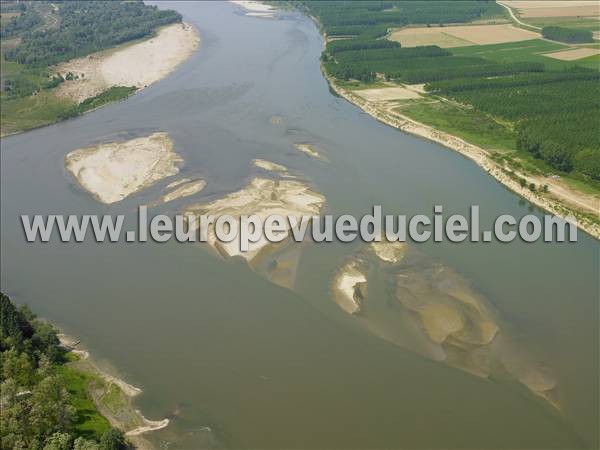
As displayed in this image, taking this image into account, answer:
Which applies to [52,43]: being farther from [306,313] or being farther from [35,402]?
[35,402]

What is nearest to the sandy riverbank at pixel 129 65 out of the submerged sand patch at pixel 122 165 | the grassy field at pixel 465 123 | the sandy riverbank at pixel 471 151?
the submerged sand patch at pixel 122 165

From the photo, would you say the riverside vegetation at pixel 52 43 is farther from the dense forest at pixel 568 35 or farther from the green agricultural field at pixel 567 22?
the green agricultural field at pixel 567 22

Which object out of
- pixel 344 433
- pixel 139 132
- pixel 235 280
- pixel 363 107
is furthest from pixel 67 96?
pixel 344 433

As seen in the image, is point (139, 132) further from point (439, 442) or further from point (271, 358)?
point (439, 442)

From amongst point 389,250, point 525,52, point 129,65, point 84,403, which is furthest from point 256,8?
point 84,403

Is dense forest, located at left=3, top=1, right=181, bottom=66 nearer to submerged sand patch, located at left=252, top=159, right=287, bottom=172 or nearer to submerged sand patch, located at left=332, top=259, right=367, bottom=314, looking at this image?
submerged sand patch, located at left=252, top=159, right=287, bottom=172

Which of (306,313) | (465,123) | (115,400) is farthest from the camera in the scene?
(465,123)
